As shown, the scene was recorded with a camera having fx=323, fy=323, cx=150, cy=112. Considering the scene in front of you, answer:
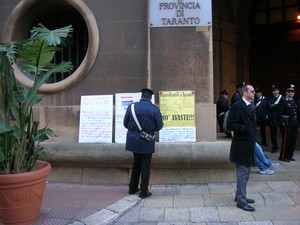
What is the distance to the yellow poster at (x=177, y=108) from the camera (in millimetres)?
6238

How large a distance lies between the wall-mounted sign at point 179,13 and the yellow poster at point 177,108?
4.52 feet

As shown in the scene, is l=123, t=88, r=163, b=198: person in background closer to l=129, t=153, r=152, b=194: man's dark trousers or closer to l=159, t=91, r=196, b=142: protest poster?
l=129, t=153, r=152, b=194: man's dark trousers

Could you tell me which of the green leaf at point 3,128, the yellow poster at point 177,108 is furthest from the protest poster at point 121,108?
the green leaf at point 3,128

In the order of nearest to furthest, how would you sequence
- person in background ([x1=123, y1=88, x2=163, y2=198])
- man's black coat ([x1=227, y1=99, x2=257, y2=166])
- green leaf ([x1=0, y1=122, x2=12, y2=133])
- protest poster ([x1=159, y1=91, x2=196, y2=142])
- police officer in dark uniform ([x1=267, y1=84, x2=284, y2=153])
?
green leaf ([x1=0, y1=122, x2=12, y2=133]) → man's black coat ([x1=227, y1=99, x2=257, y2=166]) → person in background ([x1=123, y1=88, x2=163, y2=198]) → protest poster ([x1=159, y1=91, x2=196, y2=142]) → police officer in dark uniform ([x1=267, y1=84, x2=284, y2=153])

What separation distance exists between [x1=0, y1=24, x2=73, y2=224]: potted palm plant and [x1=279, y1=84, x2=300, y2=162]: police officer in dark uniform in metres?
5.26

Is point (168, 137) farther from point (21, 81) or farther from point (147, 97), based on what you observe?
point (21, 81)

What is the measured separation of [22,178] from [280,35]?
37.9 feet

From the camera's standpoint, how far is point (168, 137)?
6230mm

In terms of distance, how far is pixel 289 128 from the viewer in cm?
748

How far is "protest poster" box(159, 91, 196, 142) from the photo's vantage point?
6215 millimetres

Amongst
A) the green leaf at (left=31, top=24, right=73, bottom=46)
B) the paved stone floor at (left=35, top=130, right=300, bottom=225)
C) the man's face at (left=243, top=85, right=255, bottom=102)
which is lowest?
the paved stone floor at (left=35, top=130, right=300, bottom=225)

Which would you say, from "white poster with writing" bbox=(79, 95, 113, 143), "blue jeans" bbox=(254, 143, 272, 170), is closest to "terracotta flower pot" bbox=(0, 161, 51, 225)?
→ "white poster with writing" bbox=(79, 95, 113, 143)

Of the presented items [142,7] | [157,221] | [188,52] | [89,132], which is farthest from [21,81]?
[157,221]

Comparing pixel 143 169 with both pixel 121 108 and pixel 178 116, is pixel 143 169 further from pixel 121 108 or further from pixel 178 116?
pixel 121 108
